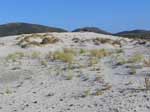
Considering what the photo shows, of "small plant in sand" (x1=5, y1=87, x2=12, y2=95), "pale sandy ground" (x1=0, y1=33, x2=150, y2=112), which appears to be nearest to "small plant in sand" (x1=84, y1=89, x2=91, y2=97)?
"pale sandy ground" (x1=0, y1=33, x2=150, y2=112)

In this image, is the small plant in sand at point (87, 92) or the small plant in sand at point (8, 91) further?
the small plant in sand at point (8, 91)

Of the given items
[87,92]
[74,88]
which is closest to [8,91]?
[74,88]

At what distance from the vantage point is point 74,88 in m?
13.8

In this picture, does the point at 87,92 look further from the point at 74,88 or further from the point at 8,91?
the point at 8,91

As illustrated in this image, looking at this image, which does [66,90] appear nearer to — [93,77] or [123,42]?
[93,77]

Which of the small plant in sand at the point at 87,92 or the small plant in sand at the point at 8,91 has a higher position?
the small plant in sand at the point at 87,92

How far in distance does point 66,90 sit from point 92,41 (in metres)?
18.8

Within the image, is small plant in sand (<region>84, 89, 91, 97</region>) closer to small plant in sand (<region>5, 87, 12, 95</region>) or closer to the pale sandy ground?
the pale sandy ground

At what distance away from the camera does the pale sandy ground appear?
11406 millimetres

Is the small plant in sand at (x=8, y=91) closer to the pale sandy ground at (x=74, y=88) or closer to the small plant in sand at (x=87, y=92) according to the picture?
the pale sandy ground at (x=74, y=88)

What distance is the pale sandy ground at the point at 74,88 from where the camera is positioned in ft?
37.4

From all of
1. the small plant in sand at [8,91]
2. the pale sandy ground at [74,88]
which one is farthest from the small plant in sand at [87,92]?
the small plant in sand at [8,91]

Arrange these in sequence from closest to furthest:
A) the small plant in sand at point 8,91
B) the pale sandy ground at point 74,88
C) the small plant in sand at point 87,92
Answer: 1. the pale sandy ground at point 74,88
2. the small plant in sand at point 87,92
3. the small plant in sand at point 8,91

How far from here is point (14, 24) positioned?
240ft
